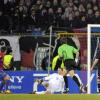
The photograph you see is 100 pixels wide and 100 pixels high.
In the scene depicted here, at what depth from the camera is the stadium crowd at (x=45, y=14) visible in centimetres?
1853

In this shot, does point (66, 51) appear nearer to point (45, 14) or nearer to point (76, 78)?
point (76, 78)

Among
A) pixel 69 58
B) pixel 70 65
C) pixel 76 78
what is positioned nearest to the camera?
pixel 76 78

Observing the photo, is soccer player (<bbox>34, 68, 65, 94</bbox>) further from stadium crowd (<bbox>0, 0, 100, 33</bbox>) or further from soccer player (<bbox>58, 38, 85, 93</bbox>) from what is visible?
stadium crowd (<bbox>0, 0, 100, 33</bbox>)

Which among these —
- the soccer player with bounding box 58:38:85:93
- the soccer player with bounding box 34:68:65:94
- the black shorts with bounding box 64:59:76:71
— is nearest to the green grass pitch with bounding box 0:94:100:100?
the soccer player with bounding box 34:68:65:94

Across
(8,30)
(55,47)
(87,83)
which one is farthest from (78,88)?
(8,30)

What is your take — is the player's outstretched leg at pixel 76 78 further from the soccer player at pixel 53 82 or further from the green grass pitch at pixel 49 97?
the green grass pitch at pixel 49 97

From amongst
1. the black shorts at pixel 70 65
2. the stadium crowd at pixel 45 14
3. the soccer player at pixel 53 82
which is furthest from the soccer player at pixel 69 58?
the stadium crowd at pixel 45 14

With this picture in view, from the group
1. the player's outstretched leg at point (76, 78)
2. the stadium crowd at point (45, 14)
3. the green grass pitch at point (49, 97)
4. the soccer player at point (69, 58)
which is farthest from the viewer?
the stadium crowd at point (45, 14)

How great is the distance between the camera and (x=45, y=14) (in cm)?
1923

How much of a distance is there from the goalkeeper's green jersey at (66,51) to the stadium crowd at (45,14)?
2.94 m

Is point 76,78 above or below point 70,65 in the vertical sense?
below

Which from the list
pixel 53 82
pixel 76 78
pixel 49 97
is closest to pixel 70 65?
pixel 76 78

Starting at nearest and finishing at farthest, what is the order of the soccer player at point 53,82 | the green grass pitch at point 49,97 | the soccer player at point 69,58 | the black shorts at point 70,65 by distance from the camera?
the green grass pitch at point 49,97, the soccer player at point 53,82, the soccer player at point 69,58, the black shorts at point 70,65

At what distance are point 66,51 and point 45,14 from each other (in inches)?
172
